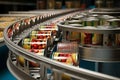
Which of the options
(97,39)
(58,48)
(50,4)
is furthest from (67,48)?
(50,4)

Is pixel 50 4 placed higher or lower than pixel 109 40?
higher

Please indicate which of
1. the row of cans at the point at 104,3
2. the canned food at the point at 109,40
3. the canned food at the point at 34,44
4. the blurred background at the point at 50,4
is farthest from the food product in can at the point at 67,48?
the row of cans at the point at 104,3

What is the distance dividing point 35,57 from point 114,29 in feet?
4.02

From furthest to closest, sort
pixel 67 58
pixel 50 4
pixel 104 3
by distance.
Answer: pixel 50 4
pixel 104 3
pixel 67 58

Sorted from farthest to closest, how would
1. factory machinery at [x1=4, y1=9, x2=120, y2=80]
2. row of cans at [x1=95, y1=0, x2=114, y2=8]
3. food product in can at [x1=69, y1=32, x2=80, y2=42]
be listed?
row of cans at [x1=95, y1=0, x2=114, y2=8], food product in can at [x1=69, y1=32, x2=80, y2=42], factory machinery at [x1=4, y1=9, x2=120, y2=80]

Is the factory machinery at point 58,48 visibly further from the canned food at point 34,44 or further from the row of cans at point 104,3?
the row of cans at point 104,3

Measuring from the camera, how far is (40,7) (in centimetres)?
909

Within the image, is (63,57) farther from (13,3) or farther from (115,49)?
(13,3)

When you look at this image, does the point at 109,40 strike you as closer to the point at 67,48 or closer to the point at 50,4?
the point at 67,48

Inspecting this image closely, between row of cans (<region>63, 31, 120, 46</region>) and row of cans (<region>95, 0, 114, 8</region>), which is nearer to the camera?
row of cans (<region>63, 31, 120, 46</region>)

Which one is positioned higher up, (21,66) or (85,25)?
(85,25)

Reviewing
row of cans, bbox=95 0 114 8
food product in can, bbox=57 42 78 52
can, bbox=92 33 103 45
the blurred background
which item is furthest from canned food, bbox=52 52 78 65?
row of cans, bbox=95 0 114 8

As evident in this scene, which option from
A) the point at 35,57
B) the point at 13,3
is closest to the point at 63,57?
the point at 35,57

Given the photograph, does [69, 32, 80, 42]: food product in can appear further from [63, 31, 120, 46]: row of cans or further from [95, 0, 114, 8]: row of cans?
[95, 0, 114, 8]: row of cans
